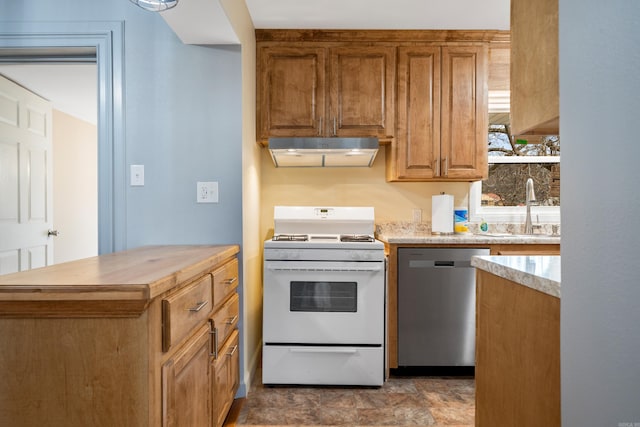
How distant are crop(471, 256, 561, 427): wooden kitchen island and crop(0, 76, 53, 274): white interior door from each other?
8.94 feet

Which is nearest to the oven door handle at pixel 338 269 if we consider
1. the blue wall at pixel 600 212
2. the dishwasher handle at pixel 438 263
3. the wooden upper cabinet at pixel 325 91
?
the dishwasher handle at pixel 438 263

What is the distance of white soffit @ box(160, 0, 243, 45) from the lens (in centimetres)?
168

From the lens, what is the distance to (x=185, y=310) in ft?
3.99

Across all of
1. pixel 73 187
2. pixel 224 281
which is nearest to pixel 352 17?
pixel 224 281

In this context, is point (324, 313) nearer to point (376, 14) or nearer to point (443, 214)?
point (443, 214)

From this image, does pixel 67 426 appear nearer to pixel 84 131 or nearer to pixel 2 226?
pixel 2 226

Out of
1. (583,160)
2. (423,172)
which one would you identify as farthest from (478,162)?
(583,160)

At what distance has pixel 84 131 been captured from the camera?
4.37 meters

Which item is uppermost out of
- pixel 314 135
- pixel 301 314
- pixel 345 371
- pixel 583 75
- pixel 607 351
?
pixel 314 135

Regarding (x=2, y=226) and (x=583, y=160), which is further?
(x=2, y=226)

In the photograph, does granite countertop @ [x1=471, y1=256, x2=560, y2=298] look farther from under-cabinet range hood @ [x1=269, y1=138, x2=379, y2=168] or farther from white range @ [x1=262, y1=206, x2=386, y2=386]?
under-cabinet range hood @ [x1=269, y1=138, x2=379, y2=168]

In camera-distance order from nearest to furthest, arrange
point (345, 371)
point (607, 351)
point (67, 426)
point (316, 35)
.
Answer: point (607, 351), point (67, 426), point (345, 371), point (316, 35)

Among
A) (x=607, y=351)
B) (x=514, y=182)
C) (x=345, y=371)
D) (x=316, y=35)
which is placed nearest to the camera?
(x=607, y=351)

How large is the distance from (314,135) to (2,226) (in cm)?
208
